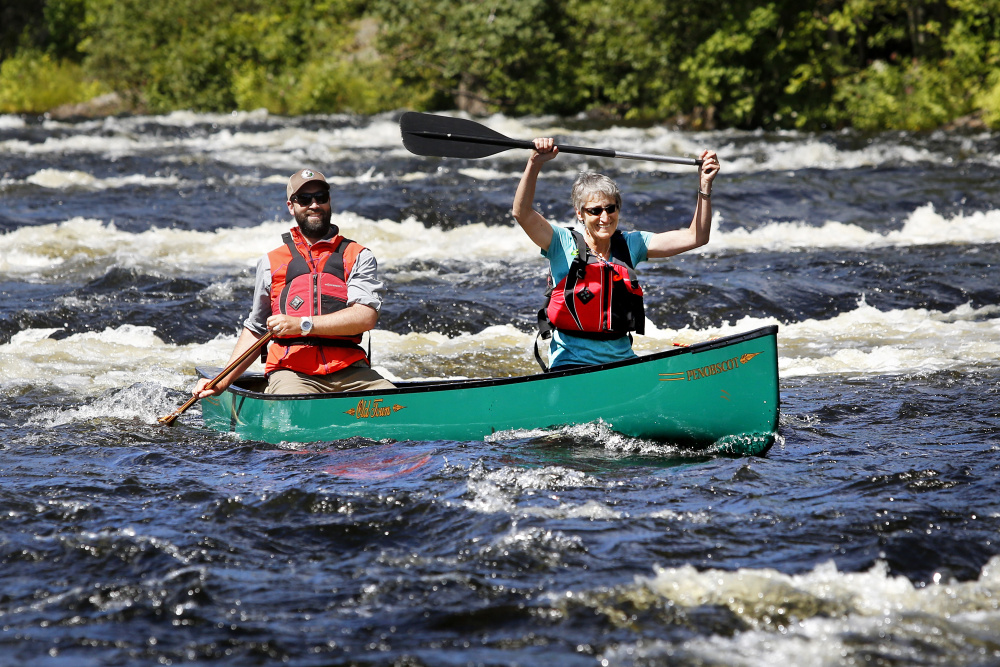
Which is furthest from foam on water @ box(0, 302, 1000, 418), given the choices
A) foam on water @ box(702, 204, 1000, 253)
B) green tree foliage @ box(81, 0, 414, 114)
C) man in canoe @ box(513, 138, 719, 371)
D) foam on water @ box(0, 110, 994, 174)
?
green tree foliage @ box(81, 0, 414, 114)

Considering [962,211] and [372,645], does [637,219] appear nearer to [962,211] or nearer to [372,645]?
[962,211]

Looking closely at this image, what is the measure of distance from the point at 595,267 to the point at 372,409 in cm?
117

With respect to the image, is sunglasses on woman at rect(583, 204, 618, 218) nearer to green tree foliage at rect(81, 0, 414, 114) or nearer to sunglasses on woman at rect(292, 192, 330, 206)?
sunglasses on woman at rect(292, 192, 330, 206)

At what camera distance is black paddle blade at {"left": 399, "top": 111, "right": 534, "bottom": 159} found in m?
5.38

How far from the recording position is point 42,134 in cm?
1994

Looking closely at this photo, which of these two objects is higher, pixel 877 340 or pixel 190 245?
pixel 190 245

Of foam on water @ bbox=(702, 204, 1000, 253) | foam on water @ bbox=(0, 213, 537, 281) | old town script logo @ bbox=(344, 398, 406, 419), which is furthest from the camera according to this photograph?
foam on water @ bbox=(702, 204, 1000, 253)

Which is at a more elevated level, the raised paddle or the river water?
the raised paddle

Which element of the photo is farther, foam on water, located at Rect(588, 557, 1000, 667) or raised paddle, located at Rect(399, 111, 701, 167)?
raised paddle, located at Rect(399, 111, 701, 167)

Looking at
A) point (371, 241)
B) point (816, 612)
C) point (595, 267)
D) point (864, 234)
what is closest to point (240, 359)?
point (595, 267)

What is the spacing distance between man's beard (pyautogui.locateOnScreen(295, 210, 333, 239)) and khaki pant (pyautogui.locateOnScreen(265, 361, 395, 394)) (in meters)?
0.64

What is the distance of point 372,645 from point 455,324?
482 centimetres

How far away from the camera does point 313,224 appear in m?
4.86

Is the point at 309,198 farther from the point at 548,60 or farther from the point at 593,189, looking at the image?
the point at 548,60
